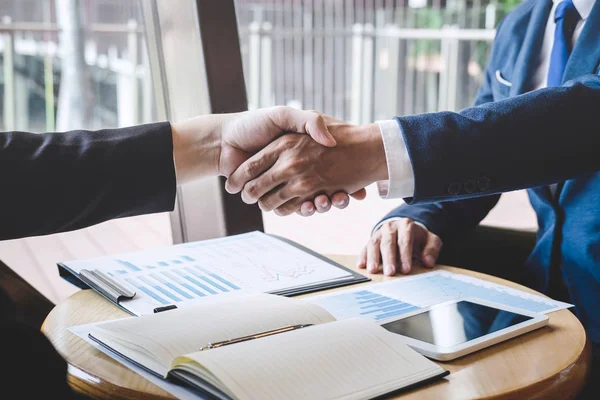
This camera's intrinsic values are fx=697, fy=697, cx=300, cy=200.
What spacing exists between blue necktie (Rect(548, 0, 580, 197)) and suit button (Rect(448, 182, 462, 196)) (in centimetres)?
37

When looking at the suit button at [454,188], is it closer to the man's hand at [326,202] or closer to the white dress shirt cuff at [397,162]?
the white dress shirt cuff at [397,162]

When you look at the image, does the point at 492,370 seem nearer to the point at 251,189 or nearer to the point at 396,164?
the point at 396,164

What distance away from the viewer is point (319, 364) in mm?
780

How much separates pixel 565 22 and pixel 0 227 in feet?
4.06

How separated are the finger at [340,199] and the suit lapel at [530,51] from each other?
1.68ft

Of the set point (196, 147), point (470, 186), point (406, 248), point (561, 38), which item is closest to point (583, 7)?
point (561, 38)

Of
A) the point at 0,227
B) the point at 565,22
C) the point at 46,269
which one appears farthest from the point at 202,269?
the point at 46,269

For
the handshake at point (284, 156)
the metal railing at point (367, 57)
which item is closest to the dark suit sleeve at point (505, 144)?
the handshake at point (284, 156)

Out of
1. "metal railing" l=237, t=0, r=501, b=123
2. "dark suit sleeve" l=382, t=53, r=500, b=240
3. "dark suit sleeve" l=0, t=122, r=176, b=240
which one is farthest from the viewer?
"metal railing" l=237, t=0, r=501, b=123

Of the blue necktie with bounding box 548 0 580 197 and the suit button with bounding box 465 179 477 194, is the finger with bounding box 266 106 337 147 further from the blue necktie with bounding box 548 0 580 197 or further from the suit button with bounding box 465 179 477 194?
the blue necktie with bounding box 548 0 580 197

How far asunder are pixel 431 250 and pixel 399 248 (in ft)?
0.22

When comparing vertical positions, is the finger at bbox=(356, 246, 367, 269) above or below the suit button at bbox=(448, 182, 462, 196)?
below

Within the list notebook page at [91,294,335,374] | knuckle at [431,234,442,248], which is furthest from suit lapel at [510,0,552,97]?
notebook page at [91,294,335,374]

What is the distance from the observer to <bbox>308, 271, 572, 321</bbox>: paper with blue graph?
1.08 m
